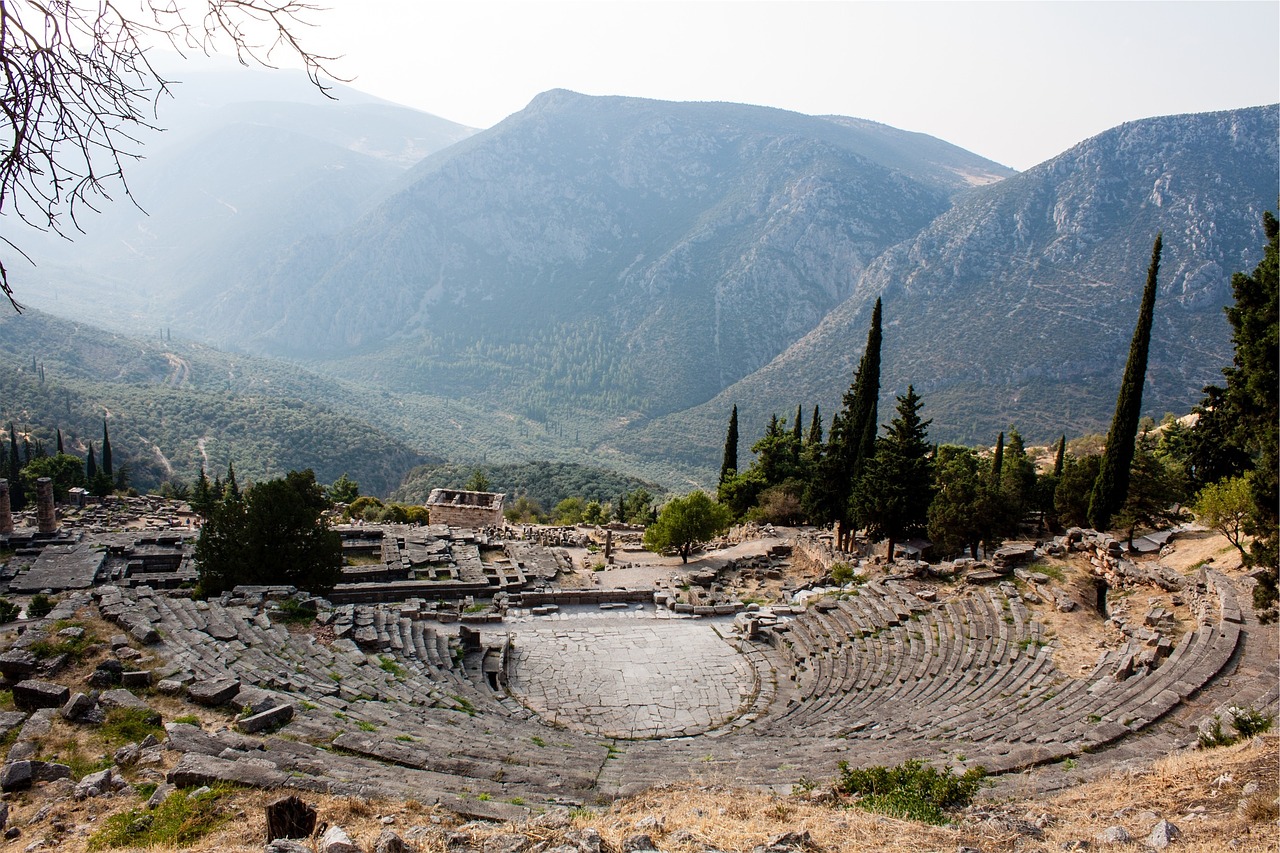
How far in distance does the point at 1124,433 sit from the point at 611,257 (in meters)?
154

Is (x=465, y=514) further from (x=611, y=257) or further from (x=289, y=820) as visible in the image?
(x=611, y=257)

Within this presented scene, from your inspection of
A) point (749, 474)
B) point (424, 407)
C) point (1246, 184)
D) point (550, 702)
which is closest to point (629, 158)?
point (424, 407)

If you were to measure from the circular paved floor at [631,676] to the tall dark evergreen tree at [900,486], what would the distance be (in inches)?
338

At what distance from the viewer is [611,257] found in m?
172

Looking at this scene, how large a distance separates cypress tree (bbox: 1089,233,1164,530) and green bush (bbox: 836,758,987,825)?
19.8 meters

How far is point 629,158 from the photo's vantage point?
19062 centimetres

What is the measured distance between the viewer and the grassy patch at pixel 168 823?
23.0 feet

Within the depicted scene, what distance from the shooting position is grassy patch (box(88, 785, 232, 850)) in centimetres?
702

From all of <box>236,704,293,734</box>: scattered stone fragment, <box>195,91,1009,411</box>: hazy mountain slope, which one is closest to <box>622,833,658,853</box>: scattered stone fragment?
<box>236,704,293,734</box>: scattered stone fragment

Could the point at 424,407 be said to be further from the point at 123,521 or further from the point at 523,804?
the point at 523,804

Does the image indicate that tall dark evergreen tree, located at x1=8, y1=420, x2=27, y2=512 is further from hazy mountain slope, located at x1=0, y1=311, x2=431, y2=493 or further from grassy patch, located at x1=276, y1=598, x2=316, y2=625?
grassy patch, located at x1=276, y1=598, x2=316, y2=625

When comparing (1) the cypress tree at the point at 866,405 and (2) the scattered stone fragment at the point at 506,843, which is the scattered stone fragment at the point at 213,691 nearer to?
(2) the scattered stone fragment at the point at 506,843

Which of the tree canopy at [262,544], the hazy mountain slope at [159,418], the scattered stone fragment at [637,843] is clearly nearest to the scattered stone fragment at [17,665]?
the tree canopy at [262,544]

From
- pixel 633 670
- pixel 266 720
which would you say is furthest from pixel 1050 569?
pixel 266 720
